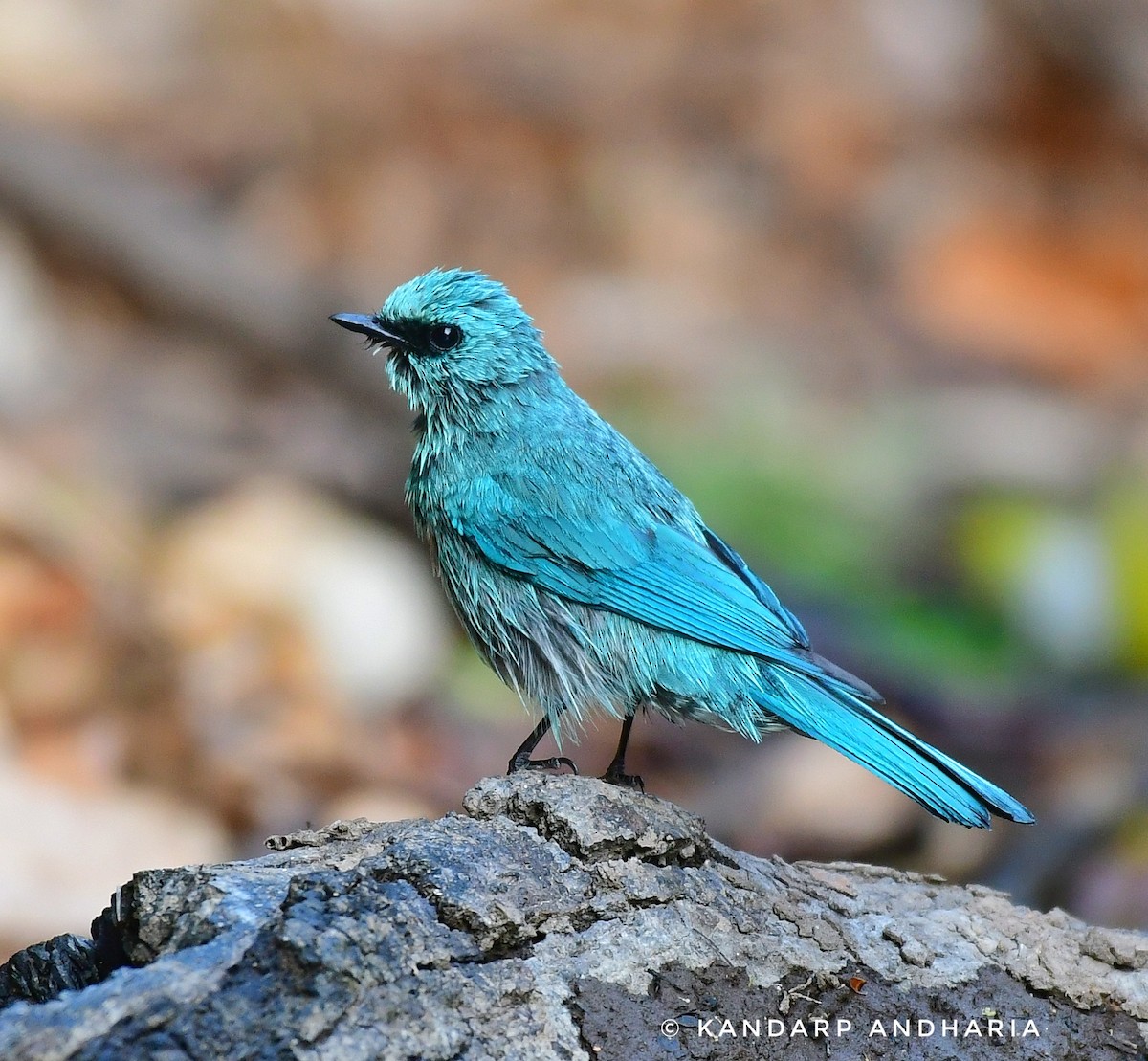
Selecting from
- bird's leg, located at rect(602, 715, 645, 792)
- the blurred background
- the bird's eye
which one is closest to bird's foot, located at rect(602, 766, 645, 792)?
bird's leg, located at rect(602, 715, 645, 792)

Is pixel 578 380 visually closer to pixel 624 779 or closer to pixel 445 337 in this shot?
pixel 445 337

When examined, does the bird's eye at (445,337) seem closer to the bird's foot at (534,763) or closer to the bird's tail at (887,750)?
the bird's foot at (534,763)

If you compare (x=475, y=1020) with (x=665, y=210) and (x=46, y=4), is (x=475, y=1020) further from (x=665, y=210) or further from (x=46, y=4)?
(x=46, y=4)

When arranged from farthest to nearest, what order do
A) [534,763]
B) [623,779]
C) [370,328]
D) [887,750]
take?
[370,328] < [534,763] < [623,779] < [887,750]

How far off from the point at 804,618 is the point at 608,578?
13.7 feet

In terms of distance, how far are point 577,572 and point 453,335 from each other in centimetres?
88

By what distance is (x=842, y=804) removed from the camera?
6.54 metres

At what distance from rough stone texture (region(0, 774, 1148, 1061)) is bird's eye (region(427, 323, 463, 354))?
152cm

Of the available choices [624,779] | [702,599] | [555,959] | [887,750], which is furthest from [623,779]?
[555,959]

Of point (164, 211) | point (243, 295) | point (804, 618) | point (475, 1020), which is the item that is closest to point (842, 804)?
point (804, 618)

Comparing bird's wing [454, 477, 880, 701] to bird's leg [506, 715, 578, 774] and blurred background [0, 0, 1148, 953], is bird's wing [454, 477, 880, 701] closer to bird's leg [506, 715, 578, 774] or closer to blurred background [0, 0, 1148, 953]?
bird's leg [506, 715, 578, 774]

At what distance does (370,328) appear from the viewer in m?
4.39

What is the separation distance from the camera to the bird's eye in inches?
174

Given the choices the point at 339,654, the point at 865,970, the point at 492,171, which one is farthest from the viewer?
the point at 492,171
